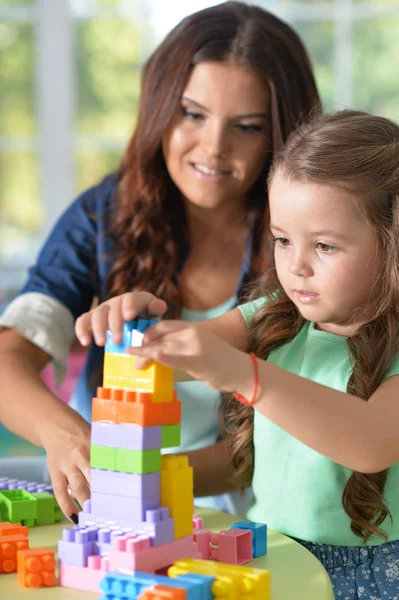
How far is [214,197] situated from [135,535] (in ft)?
2.95

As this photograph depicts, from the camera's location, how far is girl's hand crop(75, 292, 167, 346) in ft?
3.08

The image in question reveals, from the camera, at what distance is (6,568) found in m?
0.96

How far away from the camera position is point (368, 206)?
1.15 meters

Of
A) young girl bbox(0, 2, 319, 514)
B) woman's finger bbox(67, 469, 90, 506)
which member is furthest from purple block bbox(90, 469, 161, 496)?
young girl bbox(0, 2, 319, 514)

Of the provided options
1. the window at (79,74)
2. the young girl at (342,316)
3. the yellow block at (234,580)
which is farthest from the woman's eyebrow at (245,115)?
the window at (79,74)

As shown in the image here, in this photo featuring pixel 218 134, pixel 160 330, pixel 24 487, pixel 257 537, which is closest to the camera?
pixel 160 330

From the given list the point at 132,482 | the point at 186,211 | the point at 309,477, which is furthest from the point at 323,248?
the point at 186,211

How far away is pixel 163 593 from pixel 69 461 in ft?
1.43

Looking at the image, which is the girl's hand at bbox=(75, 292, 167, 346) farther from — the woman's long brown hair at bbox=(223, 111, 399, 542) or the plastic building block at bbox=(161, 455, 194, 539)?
the woman's long brown hair at bbox=(223, 111, 399, 542)

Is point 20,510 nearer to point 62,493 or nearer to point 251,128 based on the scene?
point 62,493

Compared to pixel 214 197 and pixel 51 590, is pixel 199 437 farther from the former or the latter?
pixel 51 590

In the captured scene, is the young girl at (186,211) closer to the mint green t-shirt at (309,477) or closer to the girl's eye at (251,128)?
the girl's eye at (251,128)

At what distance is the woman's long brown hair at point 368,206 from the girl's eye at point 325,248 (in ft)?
0.21

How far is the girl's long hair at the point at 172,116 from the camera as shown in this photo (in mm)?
1625
